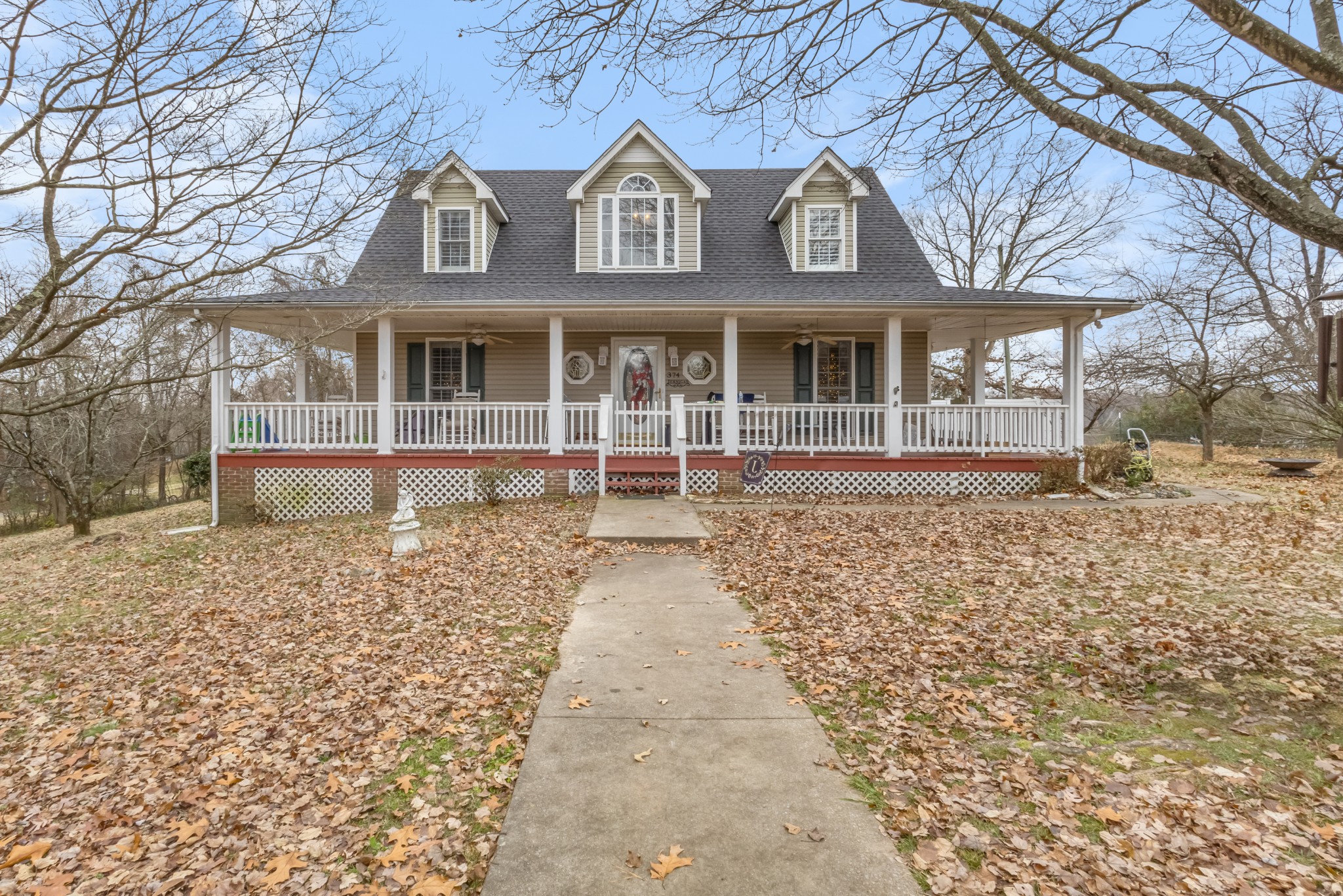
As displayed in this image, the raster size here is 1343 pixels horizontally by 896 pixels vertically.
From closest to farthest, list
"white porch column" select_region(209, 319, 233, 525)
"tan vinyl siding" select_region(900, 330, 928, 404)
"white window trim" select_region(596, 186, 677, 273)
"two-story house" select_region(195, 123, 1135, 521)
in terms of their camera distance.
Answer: "white porch column" select_region(209, 319, 233, 525) < "two-story house" select_region(195, 123, 1135, 521) < "white window trim" select_region(596, 186, 677, 273) < "tan vinyl siding" select_region(900, 330, 928, 404)

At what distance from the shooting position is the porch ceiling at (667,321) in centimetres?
1162

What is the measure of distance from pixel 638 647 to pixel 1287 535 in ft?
28.9

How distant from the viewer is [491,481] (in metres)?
11.2

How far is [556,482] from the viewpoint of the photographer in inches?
470

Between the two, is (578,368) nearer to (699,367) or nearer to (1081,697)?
(699,367)

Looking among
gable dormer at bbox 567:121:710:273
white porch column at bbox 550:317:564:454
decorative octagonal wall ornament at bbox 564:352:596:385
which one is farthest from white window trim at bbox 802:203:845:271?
white porch column at bbox 550:317:564:454

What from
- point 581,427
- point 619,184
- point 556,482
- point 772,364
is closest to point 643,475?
point 581,427

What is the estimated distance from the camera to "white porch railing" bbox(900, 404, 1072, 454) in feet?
39.6

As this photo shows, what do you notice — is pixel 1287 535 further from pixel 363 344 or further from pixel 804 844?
pixel 363 344

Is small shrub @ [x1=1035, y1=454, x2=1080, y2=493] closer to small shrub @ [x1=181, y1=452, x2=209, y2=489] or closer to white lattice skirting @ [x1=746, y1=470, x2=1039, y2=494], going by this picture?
white lattice skirting @ [x1=746, y1=470, x2=1039, y2=494]

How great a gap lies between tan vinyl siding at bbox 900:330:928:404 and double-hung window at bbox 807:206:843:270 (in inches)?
91.8

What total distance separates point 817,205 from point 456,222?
314 inches

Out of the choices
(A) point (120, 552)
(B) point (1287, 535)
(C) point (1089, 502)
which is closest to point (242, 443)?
(A) point (120, 552)

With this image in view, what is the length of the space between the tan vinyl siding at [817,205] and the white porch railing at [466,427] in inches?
261
